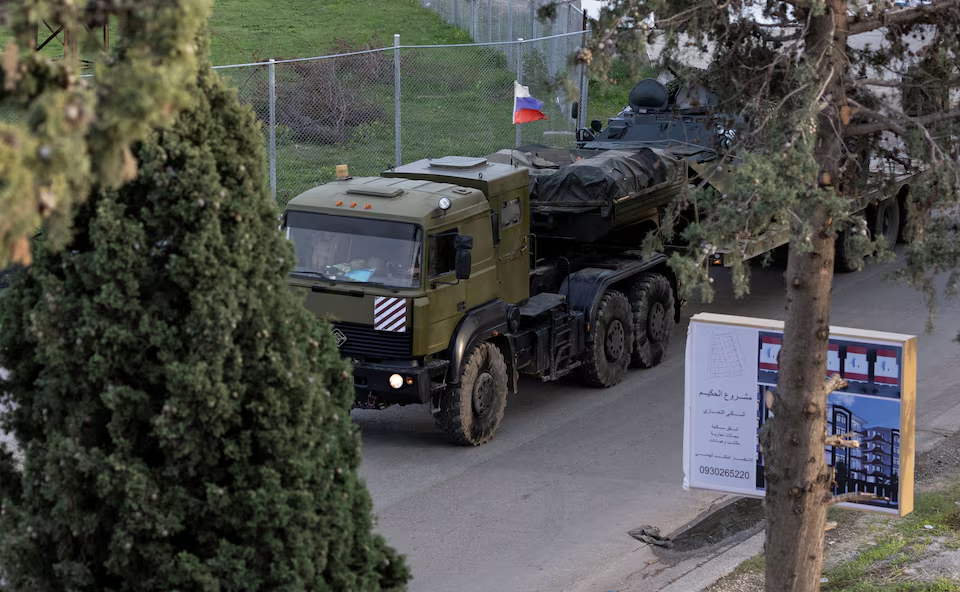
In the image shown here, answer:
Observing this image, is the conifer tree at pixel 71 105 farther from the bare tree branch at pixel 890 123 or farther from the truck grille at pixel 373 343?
the truck grille at pixel 373 343

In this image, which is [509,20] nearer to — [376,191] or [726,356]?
[376,191]

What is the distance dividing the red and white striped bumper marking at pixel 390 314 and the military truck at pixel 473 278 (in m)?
0.01

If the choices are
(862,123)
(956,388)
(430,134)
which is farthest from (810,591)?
(430,134)

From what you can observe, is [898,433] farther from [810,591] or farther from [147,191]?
[147,191]

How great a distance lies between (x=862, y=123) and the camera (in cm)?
729

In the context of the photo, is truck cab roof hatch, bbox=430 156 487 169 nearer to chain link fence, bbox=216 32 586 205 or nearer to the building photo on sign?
the building photo on sign

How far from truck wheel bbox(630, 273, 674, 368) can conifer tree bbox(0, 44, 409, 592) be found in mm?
9337

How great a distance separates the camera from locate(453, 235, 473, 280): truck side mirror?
1100cm

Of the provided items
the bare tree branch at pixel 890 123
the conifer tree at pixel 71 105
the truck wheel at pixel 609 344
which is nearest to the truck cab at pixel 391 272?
the truck wheel at pixel 609 344

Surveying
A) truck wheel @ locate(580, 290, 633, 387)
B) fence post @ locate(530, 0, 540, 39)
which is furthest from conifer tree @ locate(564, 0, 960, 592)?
fence post @ locate(530, 0, 540, 39)

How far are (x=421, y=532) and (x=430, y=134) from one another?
536 inches

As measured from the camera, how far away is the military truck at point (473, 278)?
11102mm

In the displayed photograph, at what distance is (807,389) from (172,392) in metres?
4.07

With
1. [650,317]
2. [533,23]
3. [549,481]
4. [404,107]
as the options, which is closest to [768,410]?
[549,481]
